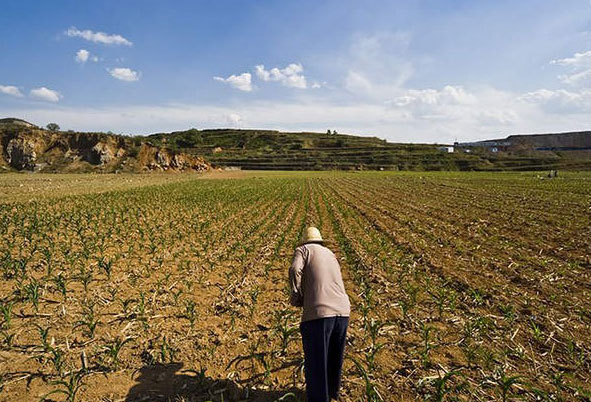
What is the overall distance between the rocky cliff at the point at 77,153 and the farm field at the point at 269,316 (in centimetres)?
5461

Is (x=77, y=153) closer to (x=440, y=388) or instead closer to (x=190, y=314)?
(x=190, y=314)

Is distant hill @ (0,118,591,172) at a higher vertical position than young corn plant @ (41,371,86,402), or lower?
higher

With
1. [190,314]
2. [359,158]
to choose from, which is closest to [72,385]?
[190,314]

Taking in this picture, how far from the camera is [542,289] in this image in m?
7.41

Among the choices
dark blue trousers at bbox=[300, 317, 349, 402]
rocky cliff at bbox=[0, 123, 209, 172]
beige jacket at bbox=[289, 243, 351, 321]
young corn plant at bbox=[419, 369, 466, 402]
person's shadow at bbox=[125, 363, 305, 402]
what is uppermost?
rocky cliff at bbox=[0, 123, 209, 172]

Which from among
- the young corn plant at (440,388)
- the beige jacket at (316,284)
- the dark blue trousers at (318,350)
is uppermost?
the beige jacket at (316,284)

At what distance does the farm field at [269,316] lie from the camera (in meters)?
4.31

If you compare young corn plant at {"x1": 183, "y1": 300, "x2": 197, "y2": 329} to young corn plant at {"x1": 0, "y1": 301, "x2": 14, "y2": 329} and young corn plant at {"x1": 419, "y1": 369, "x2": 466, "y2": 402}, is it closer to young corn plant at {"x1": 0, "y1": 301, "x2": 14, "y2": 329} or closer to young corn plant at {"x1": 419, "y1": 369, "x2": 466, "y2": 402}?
young corn plant at {"x1": 0, "y1": 301, "x2": 14, "y2": 329}

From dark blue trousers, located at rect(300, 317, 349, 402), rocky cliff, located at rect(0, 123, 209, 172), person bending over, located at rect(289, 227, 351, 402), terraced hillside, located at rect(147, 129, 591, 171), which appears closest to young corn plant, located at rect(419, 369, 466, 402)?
person bending over, located at rect(289, 227, 351, 402)

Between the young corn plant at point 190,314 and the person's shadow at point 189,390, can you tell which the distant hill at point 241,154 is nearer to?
the young corn plant at point 190,314

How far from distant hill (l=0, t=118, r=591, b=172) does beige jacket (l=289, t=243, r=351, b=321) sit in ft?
217

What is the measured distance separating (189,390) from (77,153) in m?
72.2

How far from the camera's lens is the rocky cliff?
60656 millimetres

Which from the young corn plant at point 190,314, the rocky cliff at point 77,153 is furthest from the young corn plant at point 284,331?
the rocky cliff at point 77,153
